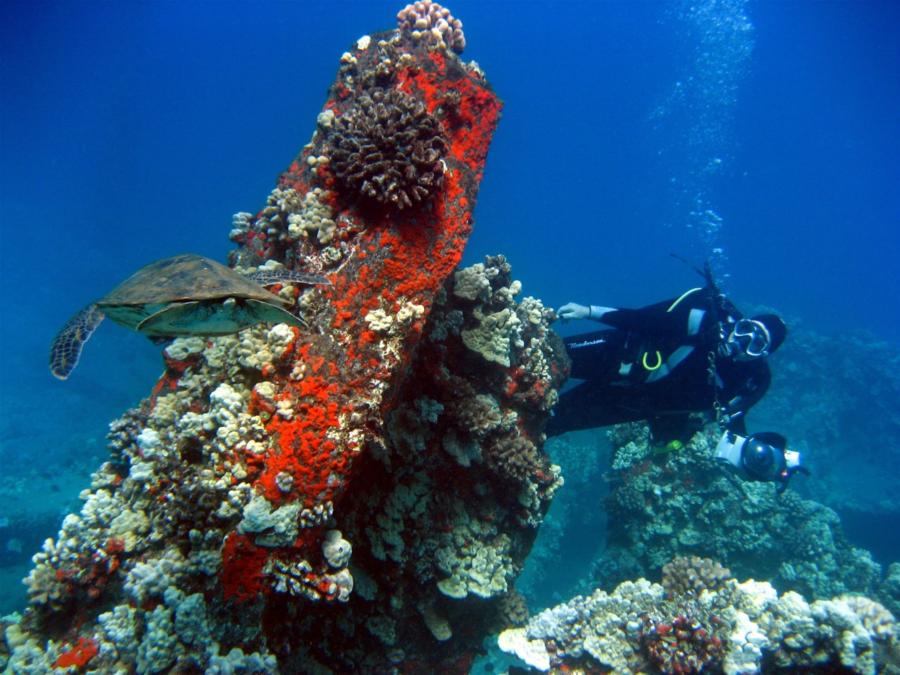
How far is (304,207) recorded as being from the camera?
3.50m

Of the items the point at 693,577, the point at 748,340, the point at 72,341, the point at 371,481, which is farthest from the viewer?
the point at 748,340

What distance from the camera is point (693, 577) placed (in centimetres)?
529

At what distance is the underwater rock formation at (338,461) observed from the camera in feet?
8.27

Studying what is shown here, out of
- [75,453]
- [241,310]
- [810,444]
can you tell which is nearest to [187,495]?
[241,310]

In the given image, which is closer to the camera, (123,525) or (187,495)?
(187,495)

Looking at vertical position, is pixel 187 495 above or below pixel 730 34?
below

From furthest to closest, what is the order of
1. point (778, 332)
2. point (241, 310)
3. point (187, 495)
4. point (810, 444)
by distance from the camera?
point (810, 444), point (778, 332), point (187, 495), point (241, 310)

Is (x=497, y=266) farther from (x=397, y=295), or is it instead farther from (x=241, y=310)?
(x=241, y=310)

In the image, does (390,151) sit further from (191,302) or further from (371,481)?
(371,481)

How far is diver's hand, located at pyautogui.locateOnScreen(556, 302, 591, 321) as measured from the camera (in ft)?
21.3

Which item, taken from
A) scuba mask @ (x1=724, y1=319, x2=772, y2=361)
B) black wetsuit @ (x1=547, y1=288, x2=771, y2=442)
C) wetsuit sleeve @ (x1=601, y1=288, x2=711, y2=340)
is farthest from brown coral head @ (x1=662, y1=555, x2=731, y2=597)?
wetsuit sleeve @ (x1=601, y1=288, x2=711, y2=340)

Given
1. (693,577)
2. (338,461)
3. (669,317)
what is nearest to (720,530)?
(693,577)

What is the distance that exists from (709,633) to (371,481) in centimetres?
364

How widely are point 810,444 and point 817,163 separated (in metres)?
120
